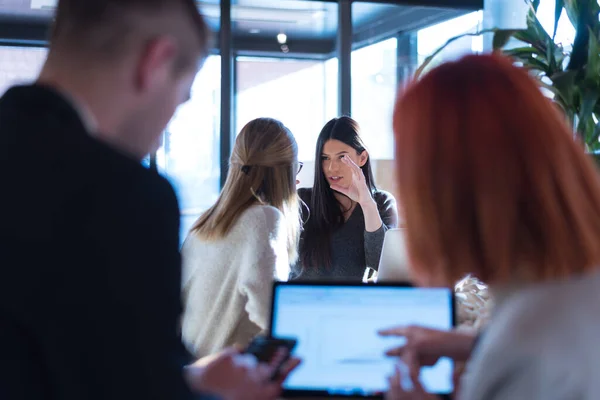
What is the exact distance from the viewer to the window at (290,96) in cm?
539

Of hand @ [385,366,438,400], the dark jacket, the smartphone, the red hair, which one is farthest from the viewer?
the smartphone

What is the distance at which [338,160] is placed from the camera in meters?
3.22

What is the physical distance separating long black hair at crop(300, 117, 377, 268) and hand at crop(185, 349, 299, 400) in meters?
1.76

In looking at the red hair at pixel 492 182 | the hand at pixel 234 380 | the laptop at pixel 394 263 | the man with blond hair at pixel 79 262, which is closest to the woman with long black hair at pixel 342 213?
the laptop at pixel 394 263

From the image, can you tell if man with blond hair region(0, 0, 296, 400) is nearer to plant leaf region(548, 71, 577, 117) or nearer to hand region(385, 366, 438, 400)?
hand region(385, 366, 438, 400)

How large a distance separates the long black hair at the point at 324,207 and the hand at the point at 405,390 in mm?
1816

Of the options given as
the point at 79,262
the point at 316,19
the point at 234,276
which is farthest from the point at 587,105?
the point at 316,19

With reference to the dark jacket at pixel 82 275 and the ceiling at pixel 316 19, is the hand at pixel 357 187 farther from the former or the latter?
the ceiling at pixel 316 19

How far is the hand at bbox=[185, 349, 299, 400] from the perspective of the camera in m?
1.14

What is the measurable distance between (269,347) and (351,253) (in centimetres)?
171

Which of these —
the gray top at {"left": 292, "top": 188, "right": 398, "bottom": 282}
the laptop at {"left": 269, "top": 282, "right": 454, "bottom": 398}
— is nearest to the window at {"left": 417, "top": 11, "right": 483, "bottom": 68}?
the gray top at {"left": 292, "top": 188, "right": 398, "bottom": 282}

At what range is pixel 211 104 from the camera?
5230mm

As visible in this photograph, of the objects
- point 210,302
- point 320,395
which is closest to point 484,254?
point 320,395

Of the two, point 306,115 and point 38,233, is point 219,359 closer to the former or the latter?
point 38,233
